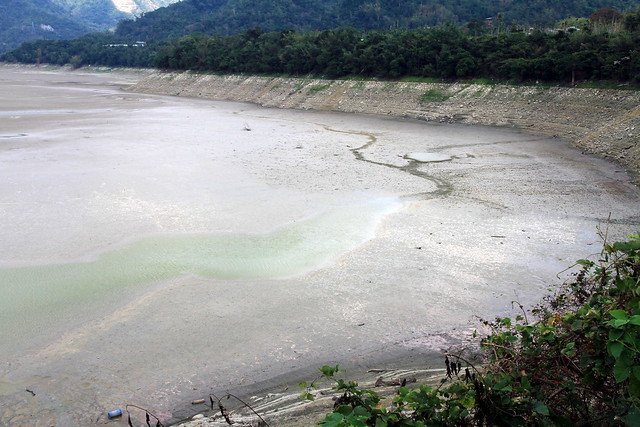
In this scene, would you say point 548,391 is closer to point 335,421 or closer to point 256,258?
point 335,421

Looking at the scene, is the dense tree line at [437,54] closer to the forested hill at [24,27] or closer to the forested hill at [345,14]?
the forested hill at [345,14]

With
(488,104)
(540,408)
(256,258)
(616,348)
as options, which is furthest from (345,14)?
(616,348)

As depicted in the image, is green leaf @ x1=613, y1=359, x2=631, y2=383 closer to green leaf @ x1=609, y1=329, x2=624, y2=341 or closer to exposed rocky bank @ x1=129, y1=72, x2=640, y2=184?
green leaf @ x1=609, y1=329, x2=624, y2=341

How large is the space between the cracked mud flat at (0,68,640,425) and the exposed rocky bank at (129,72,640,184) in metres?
1.72

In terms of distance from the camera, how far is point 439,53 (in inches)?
1463

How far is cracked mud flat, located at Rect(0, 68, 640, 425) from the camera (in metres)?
6.75

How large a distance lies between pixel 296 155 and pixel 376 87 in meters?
20.1

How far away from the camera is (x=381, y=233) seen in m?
11.9

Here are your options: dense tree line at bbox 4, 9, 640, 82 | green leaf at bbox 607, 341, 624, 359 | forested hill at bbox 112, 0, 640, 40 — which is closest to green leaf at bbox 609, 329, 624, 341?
green leaf at bbox 607, 341, 624, 359

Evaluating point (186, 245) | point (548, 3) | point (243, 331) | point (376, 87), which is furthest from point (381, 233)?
point (548, 3)

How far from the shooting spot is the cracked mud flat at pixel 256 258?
22.1 ft

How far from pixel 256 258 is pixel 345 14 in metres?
102

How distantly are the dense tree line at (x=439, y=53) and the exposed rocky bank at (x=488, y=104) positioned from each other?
126 centimetres

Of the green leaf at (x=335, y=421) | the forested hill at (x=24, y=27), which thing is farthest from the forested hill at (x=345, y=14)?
the green leaf at (x=335, y=421)
